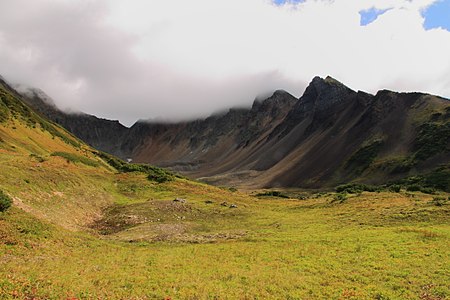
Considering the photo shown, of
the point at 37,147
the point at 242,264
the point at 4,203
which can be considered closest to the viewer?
the point at 242,264

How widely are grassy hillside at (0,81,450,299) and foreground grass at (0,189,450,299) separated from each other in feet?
0.25

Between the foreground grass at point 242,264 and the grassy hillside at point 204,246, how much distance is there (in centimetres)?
8

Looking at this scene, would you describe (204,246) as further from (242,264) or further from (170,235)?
(242,264)

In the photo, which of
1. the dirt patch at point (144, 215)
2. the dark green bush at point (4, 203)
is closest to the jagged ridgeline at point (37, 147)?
the dirt patch at point (144, 215)

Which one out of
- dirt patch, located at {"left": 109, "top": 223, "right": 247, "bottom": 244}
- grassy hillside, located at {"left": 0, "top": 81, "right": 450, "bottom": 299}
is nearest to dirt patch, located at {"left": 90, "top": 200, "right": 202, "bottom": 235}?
grassy hillside, located at {"left": 0, "top": 81, "right": 450, "bottom": 299}

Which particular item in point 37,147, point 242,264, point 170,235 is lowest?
point 170,235

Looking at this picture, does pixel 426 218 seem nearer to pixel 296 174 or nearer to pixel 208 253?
pixel 208 253

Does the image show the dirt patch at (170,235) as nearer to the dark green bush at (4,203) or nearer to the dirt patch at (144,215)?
the dirt patch at (144,215)

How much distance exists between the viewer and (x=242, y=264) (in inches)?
999

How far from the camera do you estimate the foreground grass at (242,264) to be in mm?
19266

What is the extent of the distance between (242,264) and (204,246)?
22.0 feet

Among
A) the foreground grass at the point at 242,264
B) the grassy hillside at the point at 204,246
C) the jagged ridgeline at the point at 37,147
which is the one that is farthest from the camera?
the jagged ridgeline at the point at 37,147

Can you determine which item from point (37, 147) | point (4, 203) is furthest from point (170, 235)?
point (37, 147)

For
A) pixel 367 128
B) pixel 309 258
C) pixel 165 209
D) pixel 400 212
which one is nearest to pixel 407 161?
pixel 367 128
